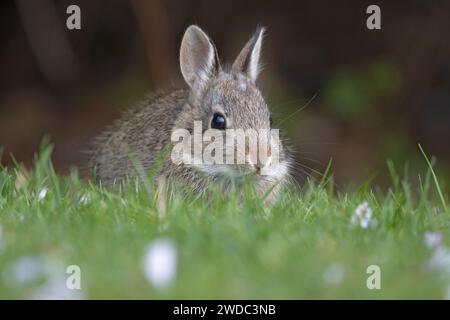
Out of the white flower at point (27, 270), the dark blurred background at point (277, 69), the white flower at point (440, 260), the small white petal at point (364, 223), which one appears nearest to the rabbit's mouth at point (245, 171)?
the small white petal at point (364, 223)

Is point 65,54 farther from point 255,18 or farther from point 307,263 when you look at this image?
point 307,263

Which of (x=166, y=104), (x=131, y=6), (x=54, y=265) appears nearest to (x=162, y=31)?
(x=131, y=6)

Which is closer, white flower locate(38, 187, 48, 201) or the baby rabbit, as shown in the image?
white flower locate(38, 187, 48, 201)

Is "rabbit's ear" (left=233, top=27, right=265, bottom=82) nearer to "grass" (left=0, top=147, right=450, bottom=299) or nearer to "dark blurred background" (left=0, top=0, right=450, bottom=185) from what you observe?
"grass" (left=0, top=147, right=450, bottom=299)

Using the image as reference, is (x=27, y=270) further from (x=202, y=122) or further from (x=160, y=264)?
(x=202, y=122)

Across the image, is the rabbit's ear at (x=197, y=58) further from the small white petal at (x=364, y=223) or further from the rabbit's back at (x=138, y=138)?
the small white petal at (x=364, y=223)

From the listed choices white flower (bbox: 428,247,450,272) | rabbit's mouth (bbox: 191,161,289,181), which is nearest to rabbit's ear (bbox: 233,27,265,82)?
rabbit's mouth (bbox: 191,161,289,181)
